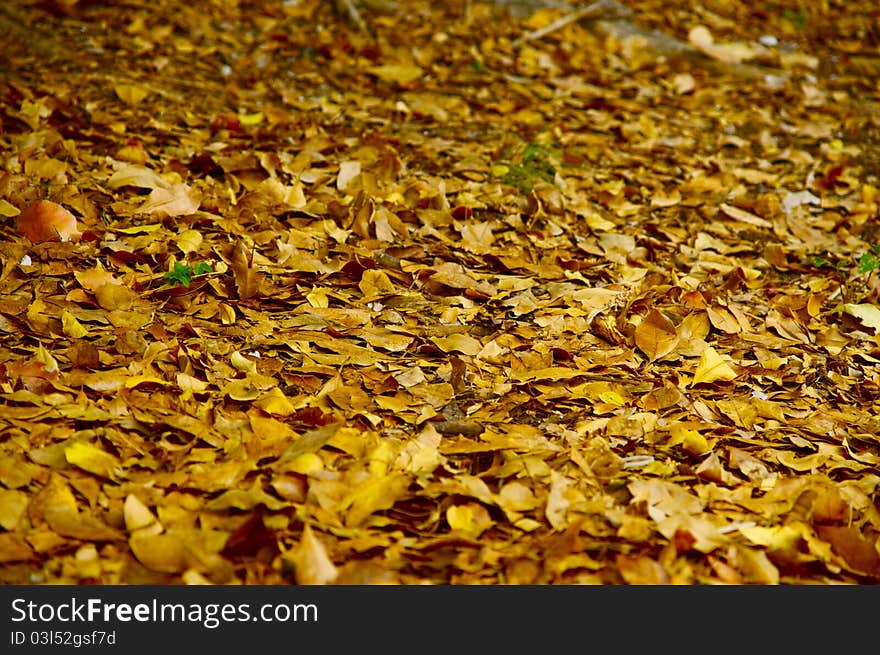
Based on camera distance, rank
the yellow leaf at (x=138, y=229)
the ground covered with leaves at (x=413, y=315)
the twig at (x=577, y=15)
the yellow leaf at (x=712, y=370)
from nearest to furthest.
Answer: the ground covered with leaves at (x=413, y=315) < the yellow leaf at (x=712, y=370) < the yellow leaf at (x=138, y=229) < the twig at (x=577, y=15)

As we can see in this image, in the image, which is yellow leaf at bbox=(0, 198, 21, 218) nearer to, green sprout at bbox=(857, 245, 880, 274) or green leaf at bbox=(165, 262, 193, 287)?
green leaf at bbox=(165, 262, 193, 287)

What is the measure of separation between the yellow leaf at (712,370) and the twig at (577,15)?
316 centimetres

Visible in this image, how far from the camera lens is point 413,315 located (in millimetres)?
2652

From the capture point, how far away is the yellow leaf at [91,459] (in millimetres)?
1863

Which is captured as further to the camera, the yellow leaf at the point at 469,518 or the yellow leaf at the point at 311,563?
the yellow leaf at the point at 469,518

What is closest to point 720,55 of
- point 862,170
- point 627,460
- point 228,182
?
point 862,170

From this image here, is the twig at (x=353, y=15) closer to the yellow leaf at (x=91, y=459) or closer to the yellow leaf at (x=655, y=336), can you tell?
the yellow leaf at (x=655, y=336)

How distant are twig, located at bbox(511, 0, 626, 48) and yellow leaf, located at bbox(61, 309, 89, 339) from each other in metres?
3.53

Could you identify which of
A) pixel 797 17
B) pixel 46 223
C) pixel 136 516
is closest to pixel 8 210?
pixel 46 223

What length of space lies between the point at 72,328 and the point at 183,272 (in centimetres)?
37

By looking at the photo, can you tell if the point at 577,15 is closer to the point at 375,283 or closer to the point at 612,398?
the point at 375,283

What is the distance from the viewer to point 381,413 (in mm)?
2203

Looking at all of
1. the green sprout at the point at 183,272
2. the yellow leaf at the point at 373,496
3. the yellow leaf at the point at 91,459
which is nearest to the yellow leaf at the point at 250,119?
the green sprout at the point at 183,272

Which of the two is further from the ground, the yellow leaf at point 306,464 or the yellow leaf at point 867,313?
the yellow leaf at point 306,464
